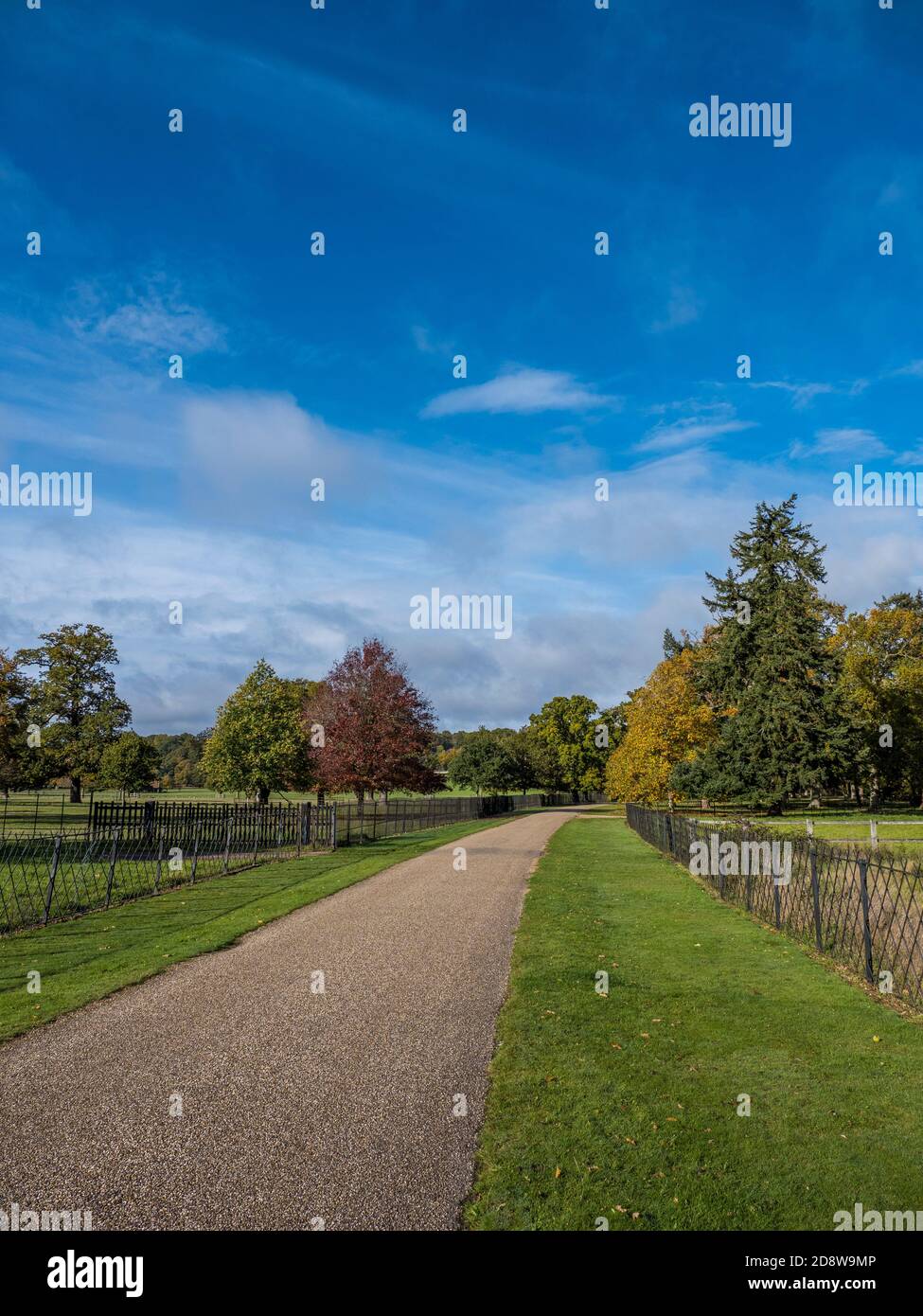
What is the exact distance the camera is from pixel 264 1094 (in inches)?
210

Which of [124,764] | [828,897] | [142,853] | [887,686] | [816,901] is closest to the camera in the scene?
[816,901]

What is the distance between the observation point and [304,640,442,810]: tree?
1522 inches

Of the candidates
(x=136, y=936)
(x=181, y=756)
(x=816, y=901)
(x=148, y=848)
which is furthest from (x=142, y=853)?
(x=181, y=756)

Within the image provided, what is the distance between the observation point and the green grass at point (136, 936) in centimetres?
768

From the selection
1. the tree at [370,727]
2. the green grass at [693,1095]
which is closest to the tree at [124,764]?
the tree at [370,727]

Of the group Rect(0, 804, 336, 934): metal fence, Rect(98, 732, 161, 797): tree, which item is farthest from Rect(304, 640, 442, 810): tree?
Rect(98, 732, 161, 797): tree

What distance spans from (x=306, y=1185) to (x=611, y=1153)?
5.83 feet

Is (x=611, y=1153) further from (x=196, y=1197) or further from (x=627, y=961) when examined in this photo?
(x=627, y=961)

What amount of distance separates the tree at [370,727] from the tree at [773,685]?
51.0 ft

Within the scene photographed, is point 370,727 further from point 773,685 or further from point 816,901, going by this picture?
point 816,901

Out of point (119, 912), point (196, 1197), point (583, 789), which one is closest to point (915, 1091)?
point (196, 1197)

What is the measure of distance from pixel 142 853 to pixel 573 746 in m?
75.7

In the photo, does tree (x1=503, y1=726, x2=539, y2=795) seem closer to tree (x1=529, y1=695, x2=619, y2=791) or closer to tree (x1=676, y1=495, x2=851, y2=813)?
tree (x1=529, y1=695, x2=619, y2=791)

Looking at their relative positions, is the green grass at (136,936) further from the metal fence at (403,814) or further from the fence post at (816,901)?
the metal fence at (403,814)
